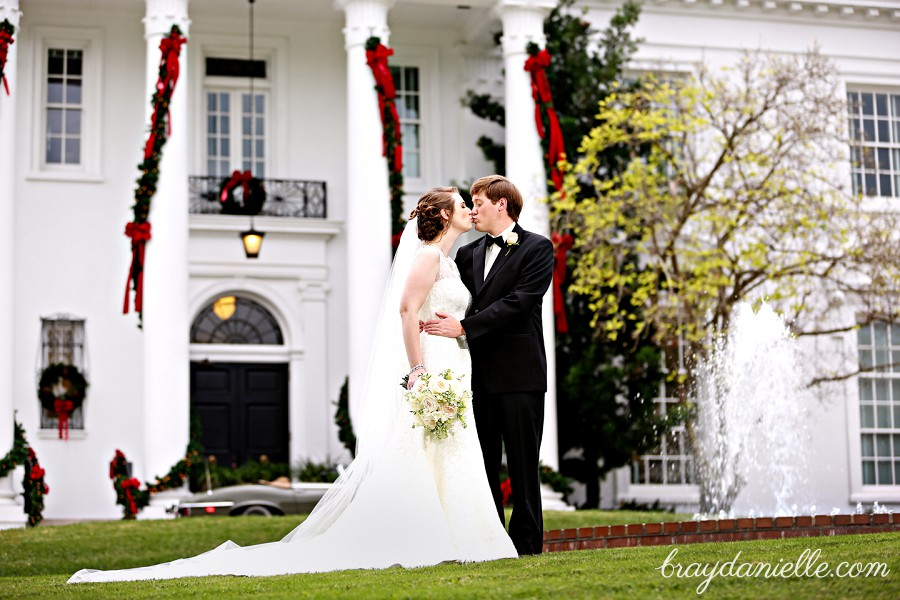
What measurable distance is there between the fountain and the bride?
9.78m

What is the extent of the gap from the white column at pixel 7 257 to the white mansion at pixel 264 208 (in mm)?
35

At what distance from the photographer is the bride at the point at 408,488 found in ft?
24.2

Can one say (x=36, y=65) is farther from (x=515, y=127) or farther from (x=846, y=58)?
(x=846, y=58)

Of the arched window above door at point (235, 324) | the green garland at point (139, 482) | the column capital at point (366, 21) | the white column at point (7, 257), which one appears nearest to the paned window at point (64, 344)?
the white column at point (7, 257)

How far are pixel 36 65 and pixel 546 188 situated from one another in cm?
849

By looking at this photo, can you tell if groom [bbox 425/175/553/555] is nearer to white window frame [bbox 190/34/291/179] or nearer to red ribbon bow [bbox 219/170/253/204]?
red ribbon bow [bbox 219/170/253/204]

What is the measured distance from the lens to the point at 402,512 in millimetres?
7492

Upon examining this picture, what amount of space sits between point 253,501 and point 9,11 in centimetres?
787

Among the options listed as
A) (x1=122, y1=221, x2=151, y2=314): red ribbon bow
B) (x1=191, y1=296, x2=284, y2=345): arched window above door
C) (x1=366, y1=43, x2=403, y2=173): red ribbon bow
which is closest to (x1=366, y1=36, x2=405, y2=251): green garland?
(x1=366, y1=43, x2=403, y2=173): red ribbon bow

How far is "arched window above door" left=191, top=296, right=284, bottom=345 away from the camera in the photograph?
69.1ft

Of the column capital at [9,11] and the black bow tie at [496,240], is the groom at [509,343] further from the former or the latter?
the column capital at [9,11]

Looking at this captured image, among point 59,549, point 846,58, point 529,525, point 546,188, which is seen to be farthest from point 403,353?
point 846,58

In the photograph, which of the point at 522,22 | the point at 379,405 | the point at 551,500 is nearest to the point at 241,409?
the point at 551,500

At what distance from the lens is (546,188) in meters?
19.7
